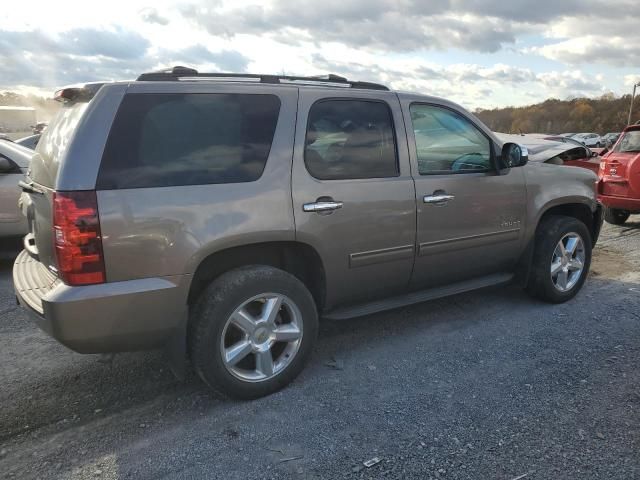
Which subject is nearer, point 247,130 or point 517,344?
point 247,130

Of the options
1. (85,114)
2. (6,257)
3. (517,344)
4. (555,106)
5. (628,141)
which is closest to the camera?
(85,114)

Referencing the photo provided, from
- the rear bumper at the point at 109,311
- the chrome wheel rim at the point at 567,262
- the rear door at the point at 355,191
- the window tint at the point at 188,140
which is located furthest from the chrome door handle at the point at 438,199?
the rear bumper at the point at 109,311

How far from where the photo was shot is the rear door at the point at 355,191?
3.09 meters

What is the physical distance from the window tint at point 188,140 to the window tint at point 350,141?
0.99 feet

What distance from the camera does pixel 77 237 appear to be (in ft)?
7.98

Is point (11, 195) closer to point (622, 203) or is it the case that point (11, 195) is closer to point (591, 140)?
point (622, 203)

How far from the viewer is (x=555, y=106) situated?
8381 cm

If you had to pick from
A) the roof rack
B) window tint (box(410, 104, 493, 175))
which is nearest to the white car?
window tint (box(410, 104, 493, 175))

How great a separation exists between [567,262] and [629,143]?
4.94 meters

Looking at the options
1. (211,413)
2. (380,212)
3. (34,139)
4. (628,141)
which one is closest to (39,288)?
(211,413)

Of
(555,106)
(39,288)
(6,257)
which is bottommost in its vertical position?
(6,257)

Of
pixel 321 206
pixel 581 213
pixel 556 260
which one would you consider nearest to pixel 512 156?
pixel 556 260

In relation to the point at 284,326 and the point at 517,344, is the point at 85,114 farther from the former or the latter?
the point at 517,344

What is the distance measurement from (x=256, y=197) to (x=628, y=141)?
25.4 feet
